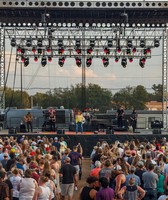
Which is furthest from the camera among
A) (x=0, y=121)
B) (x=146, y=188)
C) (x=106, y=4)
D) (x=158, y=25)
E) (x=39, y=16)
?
(x=0, y=121)

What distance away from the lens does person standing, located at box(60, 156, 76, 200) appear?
451 inches

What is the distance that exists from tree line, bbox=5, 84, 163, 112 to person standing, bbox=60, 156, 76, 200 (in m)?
38.9

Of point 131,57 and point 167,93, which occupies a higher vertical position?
point 131,57

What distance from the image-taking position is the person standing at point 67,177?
11460 millimetres

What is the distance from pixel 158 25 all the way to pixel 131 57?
11.5ft

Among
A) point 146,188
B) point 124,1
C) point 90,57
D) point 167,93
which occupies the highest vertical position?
point 124,1

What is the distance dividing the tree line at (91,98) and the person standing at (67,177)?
127 ft

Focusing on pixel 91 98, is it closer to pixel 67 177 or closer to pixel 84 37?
pixel 84 37

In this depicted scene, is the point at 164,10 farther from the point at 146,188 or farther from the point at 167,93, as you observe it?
the point at 146,188

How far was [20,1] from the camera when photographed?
73.0 ft

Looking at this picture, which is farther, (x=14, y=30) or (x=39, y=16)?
(x=14, y=30)

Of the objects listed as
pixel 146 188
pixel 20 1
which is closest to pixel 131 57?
pixel 20 1

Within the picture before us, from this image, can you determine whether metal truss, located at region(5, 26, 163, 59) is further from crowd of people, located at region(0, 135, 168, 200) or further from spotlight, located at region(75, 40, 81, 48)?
crowd of people, located at region(0, 135, 168, 200)

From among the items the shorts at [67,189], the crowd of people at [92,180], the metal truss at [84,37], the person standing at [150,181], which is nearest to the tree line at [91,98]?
the metal truss at [84,37]
